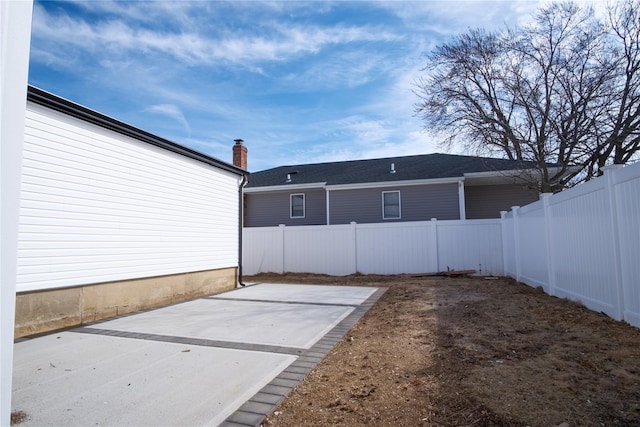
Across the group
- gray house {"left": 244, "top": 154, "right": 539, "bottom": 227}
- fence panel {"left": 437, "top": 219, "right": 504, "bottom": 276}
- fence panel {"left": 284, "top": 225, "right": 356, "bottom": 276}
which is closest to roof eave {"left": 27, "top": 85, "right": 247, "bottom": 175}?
fence panel {"left": 284, "top": 225, "right": 356, "bottom": 276}

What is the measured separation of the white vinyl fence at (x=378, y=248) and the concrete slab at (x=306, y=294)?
3.06 meters

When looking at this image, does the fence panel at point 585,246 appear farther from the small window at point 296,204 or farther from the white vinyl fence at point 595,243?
the small window at point 296,204

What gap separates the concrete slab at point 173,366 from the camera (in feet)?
9.74

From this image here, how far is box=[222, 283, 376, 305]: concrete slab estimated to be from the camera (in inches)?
327

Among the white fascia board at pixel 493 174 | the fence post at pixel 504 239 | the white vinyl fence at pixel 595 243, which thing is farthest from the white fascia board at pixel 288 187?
the white vinyl fence at pixel 595 243

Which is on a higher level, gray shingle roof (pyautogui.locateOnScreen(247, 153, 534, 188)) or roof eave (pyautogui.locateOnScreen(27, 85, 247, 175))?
gray shingle roof (pyautogui.locateOnScreen(247, 153, 534, 188))

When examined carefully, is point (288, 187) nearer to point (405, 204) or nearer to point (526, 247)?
point (405, 204)

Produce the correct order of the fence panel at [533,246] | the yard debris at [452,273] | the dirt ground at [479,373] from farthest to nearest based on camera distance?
the yard debris at [452,273] → the fence panel at [533,246] → the dirt ground at [479,373]

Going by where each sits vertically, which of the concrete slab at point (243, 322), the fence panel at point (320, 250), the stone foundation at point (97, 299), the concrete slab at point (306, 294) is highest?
the fence panel at point (320, 250)

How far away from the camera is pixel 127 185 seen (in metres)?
7.03

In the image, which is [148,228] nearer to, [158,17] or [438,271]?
[158,17]

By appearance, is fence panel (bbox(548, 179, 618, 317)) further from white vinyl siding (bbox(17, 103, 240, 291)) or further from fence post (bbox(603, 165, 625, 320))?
white vinyl siding (bbox(17, 103, 240, 291))

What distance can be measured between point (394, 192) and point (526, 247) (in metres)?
8.06

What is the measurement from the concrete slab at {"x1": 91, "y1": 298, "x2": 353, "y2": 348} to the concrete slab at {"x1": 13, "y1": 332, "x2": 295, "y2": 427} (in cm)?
60
